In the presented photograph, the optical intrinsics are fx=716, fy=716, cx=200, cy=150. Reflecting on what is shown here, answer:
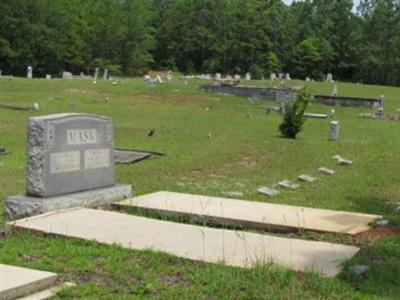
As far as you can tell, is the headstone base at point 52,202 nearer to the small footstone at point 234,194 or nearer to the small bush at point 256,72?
the small footstone at point 234,194

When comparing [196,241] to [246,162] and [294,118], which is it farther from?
[294,118]

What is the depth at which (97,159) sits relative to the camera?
849 centimetres

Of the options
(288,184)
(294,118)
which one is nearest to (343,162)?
(288,184)

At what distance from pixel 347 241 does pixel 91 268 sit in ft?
8.78

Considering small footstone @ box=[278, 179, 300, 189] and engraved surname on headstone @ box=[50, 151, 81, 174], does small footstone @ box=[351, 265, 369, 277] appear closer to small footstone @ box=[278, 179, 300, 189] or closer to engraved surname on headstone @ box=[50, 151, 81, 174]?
engraved surname on headstone @ box=[50, 151, 81, 174]

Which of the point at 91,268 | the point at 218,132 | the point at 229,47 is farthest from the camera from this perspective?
the point at 229,47

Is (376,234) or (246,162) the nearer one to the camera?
(376,234)

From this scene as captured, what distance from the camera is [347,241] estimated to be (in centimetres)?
697

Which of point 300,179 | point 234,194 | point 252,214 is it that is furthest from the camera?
point 300,179

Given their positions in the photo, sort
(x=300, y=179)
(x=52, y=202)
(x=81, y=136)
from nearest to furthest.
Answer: (x=52, y=202) → (x=81, y=136) → (x=300, y=179)

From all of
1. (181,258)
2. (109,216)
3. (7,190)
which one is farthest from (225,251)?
(7,190)

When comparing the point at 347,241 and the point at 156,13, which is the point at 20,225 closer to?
the point at 347,241

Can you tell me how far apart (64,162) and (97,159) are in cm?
56

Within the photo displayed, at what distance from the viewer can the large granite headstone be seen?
7734 millimetres
